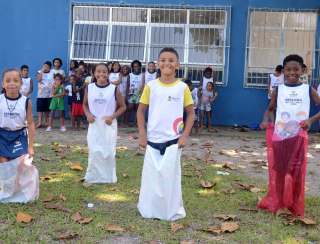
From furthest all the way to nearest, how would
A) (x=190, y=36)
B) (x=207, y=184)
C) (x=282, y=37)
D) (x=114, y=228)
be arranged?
(x=190, y=36), (x=282, y=37), (x=207, y=184), (x=114, y=228)

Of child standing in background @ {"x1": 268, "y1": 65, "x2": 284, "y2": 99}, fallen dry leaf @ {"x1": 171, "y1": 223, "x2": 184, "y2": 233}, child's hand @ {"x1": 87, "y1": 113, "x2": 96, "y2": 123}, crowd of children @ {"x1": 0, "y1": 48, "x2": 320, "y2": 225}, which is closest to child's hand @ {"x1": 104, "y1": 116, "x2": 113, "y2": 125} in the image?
child's hand @ {"x1": 87, "y1": 113, "x2": 96, "y2": 123}

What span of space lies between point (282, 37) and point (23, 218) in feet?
29.7

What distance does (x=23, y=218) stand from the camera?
4711 millimetres

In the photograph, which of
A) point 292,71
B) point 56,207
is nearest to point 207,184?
point 292,71

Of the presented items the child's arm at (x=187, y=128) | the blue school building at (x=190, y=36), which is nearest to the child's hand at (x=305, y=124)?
the child's arm at (x=187, y=128)

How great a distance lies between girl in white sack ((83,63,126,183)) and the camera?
635 cm

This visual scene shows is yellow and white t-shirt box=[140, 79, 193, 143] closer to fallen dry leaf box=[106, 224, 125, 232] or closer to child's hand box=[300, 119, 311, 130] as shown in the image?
fallen dry leaf box=[106, 224, 125, 232]

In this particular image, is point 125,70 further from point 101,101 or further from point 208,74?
point 101,101

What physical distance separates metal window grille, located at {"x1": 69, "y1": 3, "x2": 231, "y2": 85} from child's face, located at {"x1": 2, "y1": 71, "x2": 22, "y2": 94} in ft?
25.2

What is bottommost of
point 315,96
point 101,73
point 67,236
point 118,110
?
point 67,236

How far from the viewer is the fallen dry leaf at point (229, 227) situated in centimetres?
454

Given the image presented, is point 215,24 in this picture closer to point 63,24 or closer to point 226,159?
point 63,24

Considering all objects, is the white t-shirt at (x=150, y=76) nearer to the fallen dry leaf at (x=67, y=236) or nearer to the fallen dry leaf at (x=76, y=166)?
the fallen dry leaf at (x=76, y=166)

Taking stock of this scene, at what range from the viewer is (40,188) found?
5.92 m
